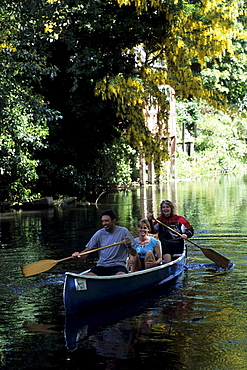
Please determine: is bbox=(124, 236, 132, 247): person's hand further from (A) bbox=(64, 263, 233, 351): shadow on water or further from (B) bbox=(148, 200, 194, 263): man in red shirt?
(B) bbox=(148, 200, 194, 263): man in red shirt

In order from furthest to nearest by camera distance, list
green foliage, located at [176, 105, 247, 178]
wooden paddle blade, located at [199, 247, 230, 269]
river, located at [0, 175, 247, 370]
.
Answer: green foliage, located at [176, 105, 247, 178] < wooden paddle blade, located at [199, 247, 230, 269] < river, located at [0, 175, 247, 370]

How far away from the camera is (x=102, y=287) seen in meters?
10.1

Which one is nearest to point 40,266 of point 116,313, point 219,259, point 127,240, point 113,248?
point 113,248

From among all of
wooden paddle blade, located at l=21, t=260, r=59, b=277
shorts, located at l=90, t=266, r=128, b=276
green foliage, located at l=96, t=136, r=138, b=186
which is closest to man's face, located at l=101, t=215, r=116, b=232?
shorts, located at l=90, t=266, r=128, b=276

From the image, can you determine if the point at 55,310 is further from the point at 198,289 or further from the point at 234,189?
the point at 234,189

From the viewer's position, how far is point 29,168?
27.2 m

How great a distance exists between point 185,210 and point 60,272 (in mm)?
11672

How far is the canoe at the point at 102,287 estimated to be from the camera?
31.7ft

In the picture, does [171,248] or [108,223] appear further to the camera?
[171,248]

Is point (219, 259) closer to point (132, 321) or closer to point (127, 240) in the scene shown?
point (127, 240)

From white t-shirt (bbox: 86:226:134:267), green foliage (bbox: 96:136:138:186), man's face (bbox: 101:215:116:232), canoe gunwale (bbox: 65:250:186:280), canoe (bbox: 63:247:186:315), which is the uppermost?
green foliage (bbox: 96:136:138:186)

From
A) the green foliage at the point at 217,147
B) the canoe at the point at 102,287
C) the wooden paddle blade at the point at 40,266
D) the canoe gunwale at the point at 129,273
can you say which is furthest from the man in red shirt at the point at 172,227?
the green foliage at the point at 217,147

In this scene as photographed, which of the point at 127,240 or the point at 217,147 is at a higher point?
the point at 217,147

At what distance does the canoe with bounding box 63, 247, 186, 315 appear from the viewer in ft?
31.7
